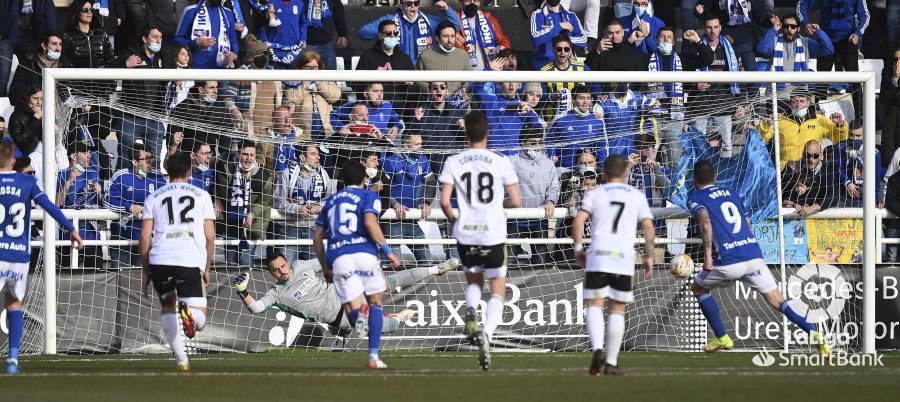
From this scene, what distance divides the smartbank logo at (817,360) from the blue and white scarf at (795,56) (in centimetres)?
555

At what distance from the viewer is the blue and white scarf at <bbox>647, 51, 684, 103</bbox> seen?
16.9 m

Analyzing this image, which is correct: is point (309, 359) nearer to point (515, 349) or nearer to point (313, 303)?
point (313, 303)

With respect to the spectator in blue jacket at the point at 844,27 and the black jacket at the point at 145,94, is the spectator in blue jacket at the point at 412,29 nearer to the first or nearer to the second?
the black jacket at the point at 145,94

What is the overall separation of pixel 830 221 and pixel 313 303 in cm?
622

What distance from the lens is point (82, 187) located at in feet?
50.8

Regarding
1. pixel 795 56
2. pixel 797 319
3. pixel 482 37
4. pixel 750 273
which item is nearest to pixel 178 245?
pixel 750 273

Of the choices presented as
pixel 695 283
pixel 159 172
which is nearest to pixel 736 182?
pixel 695 283

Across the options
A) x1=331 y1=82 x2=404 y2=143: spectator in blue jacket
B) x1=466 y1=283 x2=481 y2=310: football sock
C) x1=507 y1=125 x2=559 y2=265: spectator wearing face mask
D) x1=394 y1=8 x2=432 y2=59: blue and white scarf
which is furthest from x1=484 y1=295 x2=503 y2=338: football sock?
x1=394 y1=8 x2=432 y2=59: blue and white scarf

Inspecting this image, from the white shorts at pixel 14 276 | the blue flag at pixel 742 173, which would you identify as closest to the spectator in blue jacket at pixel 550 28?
the blue flag at pixel 742 173

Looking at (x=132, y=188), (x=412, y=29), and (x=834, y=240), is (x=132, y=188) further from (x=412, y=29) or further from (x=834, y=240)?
(x=834, y=240)

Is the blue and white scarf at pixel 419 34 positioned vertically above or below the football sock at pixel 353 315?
above

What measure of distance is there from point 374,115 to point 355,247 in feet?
14.0

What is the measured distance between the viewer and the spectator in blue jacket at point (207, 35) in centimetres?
1741

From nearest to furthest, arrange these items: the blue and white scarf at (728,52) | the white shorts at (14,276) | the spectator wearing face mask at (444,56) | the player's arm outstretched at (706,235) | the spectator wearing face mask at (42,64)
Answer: the white shorts at (14,276) < the player's arm outstretched at (706,235) < the spectator wearing face mask at (42,64) < the spectator wearing face mask at (444,56) < the blue and white scarf at (728,52)
